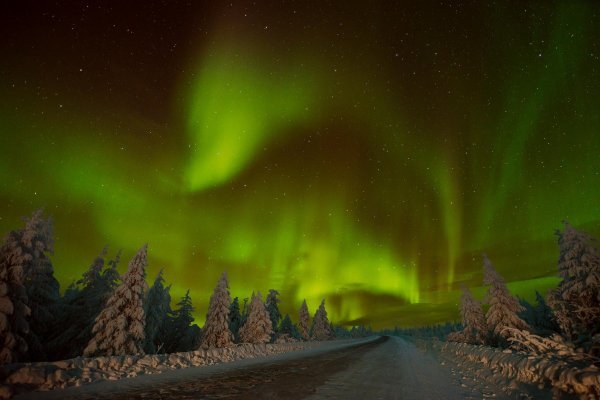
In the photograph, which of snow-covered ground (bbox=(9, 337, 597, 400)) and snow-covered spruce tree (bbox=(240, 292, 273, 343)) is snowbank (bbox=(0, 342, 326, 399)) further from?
snow-covered spruce tree (bbox=(240, 292, 273, 343))

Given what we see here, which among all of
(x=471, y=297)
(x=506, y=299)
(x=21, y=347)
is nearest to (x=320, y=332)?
(x=471, y=297)

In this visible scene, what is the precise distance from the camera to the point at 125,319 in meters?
24.4

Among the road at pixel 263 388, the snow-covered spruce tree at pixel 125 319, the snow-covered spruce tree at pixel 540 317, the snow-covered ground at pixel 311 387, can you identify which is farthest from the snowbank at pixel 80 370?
the snow-covered spruce tree at pixel 540 317

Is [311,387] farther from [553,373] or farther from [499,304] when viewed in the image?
[499,304]

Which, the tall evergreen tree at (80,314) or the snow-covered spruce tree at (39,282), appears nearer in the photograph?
the snow-covered spruce tree at (39,282)

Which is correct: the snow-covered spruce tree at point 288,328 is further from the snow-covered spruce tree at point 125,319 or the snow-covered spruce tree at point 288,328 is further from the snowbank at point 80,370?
the snowbank at point 80,370

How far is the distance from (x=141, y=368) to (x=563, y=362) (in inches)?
472

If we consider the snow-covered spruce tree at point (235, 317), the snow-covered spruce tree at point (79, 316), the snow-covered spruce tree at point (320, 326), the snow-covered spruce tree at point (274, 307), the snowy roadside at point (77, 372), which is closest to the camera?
the snowy roadside at point (77, 372)

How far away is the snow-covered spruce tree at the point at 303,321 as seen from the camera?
7319 cm

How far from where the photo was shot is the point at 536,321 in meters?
43.2

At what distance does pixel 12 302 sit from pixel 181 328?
1139 inches

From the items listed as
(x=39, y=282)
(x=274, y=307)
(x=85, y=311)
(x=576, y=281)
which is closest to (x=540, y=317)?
(x=576, y=281)

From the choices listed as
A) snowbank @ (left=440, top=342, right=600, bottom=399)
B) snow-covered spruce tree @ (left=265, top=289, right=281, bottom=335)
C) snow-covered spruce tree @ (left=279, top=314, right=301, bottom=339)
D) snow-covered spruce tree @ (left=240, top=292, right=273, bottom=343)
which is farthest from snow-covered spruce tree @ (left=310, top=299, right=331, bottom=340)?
snowbank @ (left=440, top=342, right=600, bottom=399)

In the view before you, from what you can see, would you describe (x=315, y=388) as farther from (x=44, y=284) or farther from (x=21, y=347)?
(x=44, y=284)
